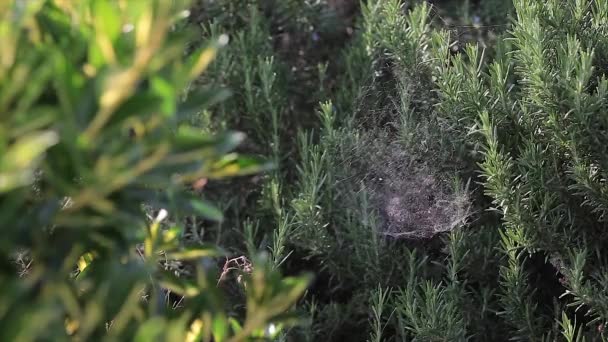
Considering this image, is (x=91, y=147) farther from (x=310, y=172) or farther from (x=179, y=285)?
(x=310, y=172)

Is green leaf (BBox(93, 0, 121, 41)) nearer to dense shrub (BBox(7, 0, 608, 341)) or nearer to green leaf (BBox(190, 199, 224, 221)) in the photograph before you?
dense shrub (BBox(7, 0, 608, 341))

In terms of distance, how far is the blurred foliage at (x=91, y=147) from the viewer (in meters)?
0.94

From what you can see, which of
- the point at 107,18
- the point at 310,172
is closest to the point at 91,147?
the point at 107,18

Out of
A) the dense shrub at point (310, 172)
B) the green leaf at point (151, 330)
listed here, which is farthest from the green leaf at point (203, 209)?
the green leaf at point (151, 330)

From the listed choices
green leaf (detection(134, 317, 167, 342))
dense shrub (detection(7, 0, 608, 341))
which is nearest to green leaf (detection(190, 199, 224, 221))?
dense shrub (detection(7, 0, 608, 341))

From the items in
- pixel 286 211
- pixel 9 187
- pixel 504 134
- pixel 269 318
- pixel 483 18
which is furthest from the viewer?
pixel 483 18

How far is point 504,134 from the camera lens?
102 inches

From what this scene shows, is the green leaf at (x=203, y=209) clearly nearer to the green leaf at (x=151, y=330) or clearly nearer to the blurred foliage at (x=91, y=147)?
the blurred foliage at (x=91, y=147)

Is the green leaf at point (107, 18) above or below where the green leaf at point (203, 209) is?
above

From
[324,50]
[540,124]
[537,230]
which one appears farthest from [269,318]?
[324,50]

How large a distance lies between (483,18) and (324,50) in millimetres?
796

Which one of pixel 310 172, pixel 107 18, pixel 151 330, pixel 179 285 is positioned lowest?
pixel 310 172

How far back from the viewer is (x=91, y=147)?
0.98m

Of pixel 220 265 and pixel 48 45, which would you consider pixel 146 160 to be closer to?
pixel 48 45
